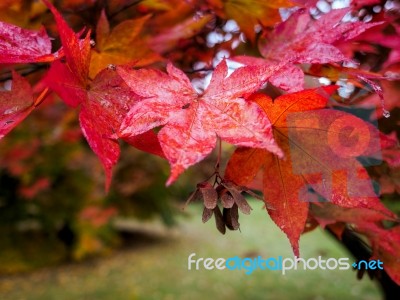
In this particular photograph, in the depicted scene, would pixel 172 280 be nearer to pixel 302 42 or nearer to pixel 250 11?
pixel 250 11

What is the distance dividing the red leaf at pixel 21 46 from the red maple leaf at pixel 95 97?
50 millimetres

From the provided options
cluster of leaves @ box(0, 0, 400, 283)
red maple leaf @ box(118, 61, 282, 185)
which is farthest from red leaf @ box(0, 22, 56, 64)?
red maple leaf @ box(118, 61, 282, 185)

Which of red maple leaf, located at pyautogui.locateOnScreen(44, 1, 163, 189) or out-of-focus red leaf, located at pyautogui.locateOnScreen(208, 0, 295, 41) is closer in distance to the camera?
red maple leaf, located at pyautogui.locateOnScreen(44, 1, 163, 189)

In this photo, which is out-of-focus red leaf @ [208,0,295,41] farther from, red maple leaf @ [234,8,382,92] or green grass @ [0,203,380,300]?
green grass @ [0,203,380,300]

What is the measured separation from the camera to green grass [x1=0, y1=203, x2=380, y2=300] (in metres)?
4.17

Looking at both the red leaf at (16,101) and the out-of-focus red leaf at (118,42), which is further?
the out-of-focus red leaf at (118,42)

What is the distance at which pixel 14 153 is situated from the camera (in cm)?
364

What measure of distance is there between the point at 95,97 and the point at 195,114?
0.13 m

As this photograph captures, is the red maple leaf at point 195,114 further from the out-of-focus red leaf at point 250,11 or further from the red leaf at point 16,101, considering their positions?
the out-of-focus red leaf at point 250,11

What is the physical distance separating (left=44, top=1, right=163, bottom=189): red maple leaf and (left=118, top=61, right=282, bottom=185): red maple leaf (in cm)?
3

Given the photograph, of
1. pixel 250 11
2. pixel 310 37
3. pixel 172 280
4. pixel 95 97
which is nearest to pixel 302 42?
pixel 310 37

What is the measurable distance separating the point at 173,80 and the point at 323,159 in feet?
0.66

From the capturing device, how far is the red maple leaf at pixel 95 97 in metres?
0.42

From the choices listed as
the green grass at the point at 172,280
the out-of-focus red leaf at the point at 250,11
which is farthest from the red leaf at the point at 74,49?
the green grass at the point at 172,280
